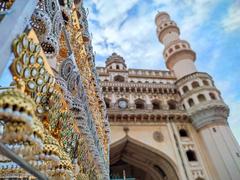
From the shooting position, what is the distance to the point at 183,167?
16.4 metres

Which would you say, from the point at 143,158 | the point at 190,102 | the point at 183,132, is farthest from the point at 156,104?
the point at 143,158

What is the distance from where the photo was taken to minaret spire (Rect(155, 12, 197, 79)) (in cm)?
2180

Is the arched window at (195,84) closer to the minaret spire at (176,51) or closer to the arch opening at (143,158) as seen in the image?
the minaret spire at (176,51)

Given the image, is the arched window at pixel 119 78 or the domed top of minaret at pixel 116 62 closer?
the arched window at pixel 119 78

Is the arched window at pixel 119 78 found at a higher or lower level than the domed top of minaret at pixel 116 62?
lower

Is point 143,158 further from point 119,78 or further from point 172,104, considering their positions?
point 119,78

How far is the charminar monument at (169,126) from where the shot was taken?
16.4 metres

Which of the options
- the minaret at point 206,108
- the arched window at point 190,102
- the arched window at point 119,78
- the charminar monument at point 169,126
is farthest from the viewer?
the arched window at point 119,78

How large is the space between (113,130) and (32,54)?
50.3ft

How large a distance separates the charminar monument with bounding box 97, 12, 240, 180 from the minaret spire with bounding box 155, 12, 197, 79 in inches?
5.2

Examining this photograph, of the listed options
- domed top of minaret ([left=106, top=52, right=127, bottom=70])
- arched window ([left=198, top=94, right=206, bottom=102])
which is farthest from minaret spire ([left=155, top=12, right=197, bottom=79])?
domed top of minaret ([left=106, top=52, right=127, bottom=70])

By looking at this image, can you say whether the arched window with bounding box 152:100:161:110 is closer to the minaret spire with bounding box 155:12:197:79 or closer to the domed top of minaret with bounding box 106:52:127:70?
the minaret spire with bounding box 155:12:197:79

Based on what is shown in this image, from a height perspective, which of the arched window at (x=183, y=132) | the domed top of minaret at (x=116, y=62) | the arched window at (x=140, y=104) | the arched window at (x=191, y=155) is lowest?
the arched window at (x=191, y=155)

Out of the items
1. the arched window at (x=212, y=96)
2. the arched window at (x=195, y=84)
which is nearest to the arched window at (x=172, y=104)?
the arched window at (x=195, y=84)
